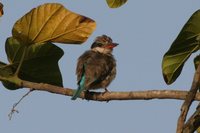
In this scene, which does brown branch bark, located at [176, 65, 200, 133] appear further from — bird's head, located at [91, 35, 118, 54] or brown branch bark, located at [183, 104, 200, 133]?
bird's head, located at [91, 35, 118, 54]

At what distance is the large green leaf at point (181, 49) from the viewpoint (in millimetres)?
3025

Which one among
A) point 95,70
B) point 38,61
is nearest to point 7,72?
point 38,61

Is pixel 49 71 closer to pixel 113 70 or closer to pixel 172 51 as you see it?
pixel 172 51

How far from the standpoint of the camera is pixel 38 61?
11.8 feet

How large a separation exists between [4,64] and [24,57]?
0.17 metres

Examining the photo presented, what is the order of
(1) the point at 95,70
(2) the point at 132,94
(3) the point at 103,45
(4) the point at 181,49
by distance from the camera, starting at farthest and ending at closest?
(3) the point at 103,45 < (1) the point at 95,70 < (4) the point at 181,49 < (2) the point at 132,94

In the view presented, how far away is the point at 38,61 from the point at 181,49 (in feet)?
3.34

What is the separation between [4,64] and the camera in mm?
3430

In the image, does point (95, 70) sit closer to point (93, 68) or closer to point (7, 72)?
point (93, 68)

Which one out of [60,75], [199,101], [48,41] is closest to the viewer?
[199,101]

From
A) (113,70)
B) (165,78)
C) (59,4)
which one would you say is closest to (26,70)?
(59,4)

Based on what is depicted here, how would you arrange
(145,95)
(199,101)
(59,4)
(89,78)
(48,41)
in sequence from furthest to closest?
(89,78) → (48,41) → (59,4) → (145,95) → (199,101)

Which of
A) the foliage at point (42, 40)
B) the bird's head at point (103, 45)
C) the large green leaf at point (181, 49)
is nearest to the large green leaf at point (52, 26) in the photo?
the foliage at point (42, 40)

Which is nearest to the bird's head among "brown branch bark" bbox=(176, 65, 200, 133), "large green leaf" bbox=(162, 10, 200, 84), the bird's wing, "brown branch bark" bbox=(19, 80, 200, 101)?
the bird's wing
